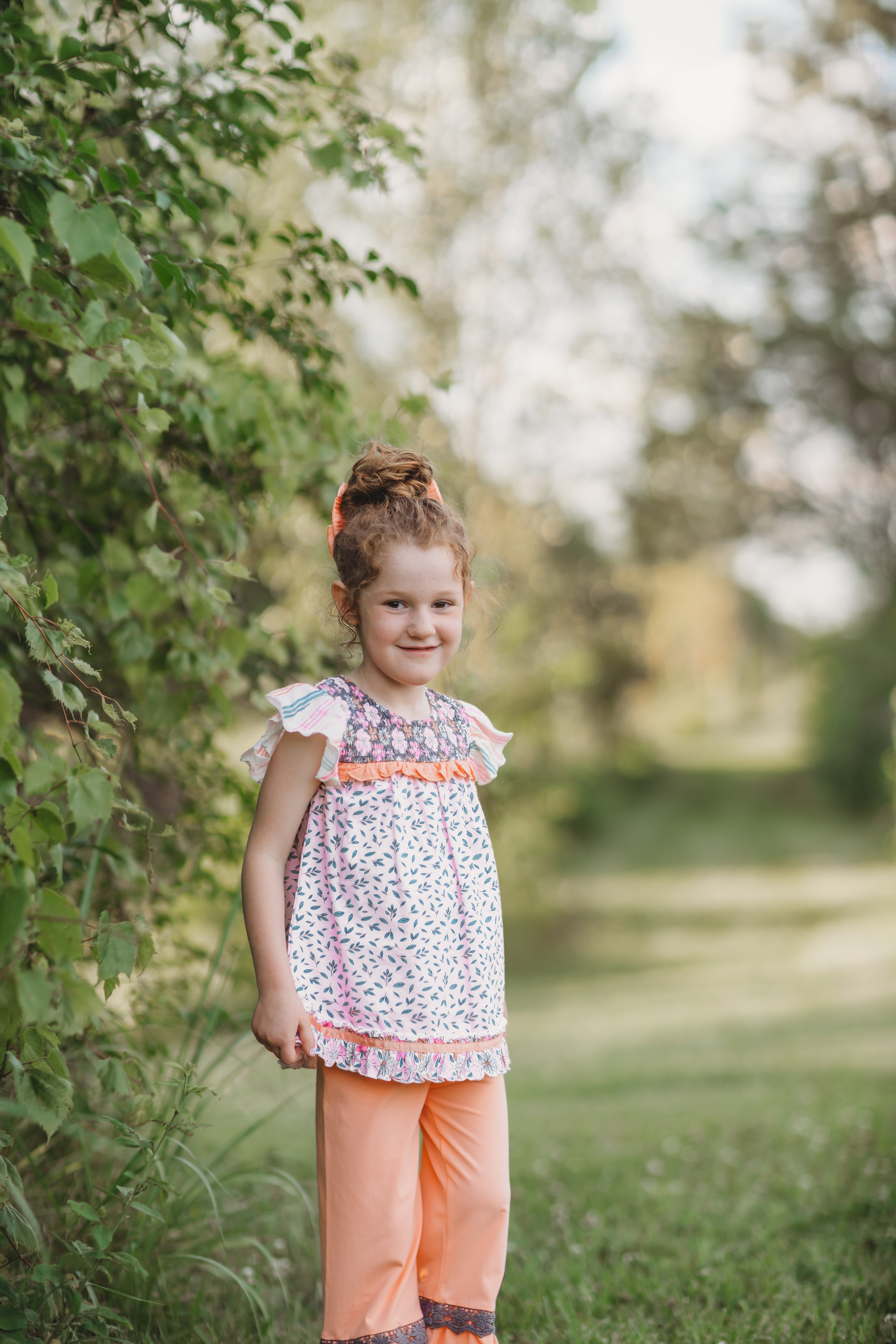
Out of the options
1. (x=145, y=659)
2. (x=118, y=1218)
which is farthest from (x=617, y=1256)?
(x=145, y=659)

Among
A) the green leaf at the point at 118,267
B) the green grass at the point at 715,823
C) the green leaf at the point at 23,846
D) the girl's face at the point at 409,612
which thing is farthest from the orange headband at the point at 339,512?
the green grass at the point at 715,823

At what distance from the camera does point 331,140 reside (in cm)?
233

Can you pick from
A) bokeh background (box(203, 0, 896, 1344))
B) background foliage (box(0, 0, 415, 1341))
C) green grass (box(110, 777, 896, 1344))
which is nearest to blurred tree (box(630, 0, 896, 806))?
bokeh background (box(203, 0, 896, 1344))

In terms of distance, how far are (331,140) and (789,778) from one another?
19339mm

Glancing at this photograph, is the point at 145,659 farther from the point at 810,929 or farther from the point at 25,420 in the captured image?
the point at 810,929

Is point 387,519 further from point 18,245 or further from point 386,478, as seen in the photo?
point 18,245

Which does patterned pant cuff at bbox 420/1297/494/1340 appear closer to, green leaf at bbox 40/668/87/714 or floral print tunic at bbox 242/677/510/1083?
floral print tunic at bbox 242/677/510/1083

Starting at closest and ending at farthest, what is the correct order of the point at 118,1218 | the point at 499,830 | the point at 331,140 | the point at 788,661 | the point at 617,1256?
1. the point at 118,1218
2. the point at 331,140
3. the point at 617,1256
4. the point at 499,830
5. the point at 788,661

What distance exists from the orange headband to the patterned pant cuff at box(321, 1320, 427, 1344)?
4.43 feet

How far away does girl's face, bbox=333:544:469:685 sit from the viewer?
1.93m

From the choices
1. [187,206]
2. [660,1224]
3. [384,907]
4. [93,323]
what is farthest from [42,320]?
[660,1224]

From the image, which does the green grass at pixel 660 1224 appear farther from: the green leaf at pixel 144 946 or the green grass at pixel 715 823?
the green grass at pixel 715 823

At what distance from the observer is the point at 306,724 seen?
184cm

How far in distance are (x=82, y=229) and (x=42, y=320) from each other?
0.27 m
